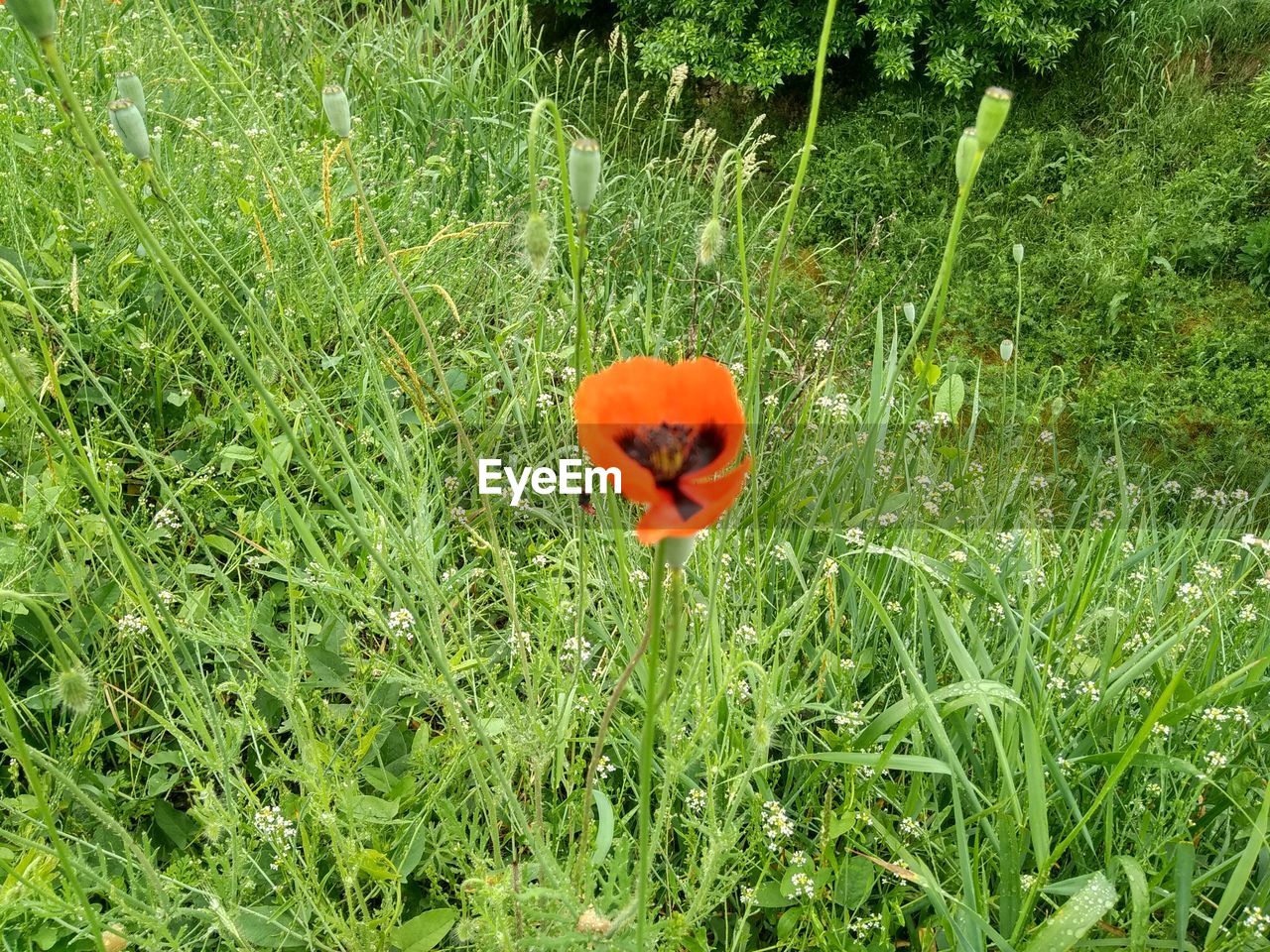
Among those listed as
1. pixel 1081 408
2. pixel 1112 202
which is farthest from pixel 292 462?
pixel 1112 202

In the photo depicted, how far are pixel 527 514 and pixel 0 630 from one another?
1.00 meters

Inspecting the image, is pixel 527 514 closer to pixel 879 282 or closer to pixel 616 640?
pixel 616 640

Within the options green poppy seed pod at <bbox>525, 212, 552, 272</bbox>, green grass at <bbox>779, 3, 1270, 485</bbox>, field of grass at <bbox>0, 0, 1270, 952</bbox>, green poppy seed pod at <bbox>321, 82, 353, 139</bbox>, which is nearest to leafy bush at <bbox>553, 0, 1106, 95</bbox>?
green grass at <bbox>779, 3, 1270, 485</bbox>

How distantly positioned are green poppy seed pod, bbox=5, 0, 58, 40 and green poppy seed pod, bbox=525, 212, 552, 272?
1.38ft

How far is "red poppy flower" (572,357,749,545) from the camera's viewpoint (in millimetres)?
689

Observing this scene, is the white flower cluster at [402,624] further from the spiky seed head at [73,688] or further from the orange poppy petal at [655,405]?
the orange poppy petal at [655,405]

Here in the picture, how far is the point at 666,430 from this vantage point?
0.75m

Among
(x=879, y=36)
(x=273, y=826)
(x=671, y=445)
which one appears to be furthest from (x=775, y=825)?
(x=879, y=36)

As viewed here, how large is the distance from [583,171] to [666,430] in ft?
1.02

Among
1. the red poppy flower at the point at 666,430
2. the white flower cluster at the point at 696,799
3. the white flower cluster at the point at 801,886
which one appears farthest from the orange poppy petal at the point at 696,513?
the white flower cluster at the point at 801,886

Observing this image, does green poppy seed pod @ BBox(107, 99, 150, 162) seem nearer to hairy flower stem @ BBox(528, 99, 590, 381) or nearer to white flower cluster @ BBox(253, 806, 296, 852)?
hairy flower stem @ BBox(528, 99, 590, 381)

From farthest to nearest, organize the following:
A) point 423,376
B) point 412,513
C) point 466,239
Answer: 1. point 466,239
2. point 423,376
3. point 412,513

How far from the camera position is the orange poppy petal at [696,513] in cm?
65

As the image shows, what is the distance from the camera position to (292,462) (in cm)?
206
